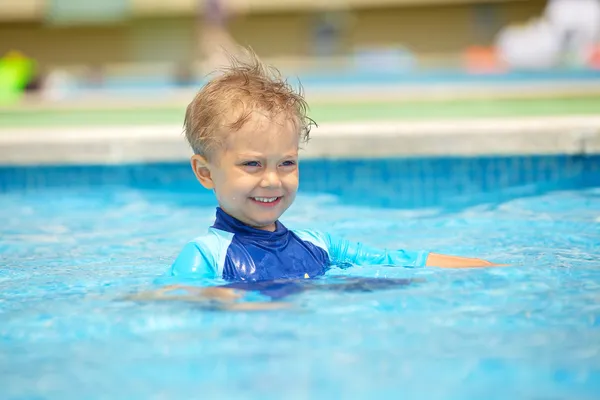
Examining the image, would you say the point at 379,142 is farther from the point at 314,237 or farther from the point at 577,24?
the point at 577,24

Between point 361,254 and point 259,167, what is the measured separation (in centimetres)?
67

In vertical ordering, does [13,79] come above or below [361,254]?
above

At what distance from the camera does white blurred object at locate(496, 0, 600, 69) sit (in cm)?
1416

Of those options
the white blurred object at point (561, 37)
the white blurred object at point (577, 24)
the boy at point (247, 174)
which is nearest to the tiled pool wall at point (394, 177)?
the boy at point (247, 174)

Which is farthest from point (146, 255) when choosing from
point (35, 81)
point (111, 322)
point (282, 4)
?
point (282, 4)

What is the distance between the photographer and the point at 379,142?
5586 millimetres

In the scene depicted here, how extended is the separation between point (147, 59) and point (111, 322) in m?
19.9

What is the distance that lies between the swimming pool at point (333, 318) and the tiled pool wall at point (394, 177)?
0.94 feet

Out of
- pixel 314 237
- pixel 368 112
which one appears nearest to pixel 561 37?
pixel 368 112

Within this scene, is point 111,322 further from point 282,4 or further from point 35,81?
point 282,4

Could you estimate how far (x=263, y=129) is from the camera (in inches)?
115

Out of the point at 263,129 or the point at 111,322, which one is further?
the point at 263,129

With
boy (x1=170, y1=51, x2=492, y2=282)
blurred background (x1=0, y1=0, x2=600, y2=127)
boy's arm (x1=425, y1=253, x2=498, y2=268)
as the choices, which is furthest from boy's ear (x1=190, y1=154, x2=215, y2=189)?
blurred background (x1=0, y1=0, x2=600, y2=127)

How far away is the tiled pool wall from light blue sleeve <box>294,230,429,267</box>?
6.10 ft
